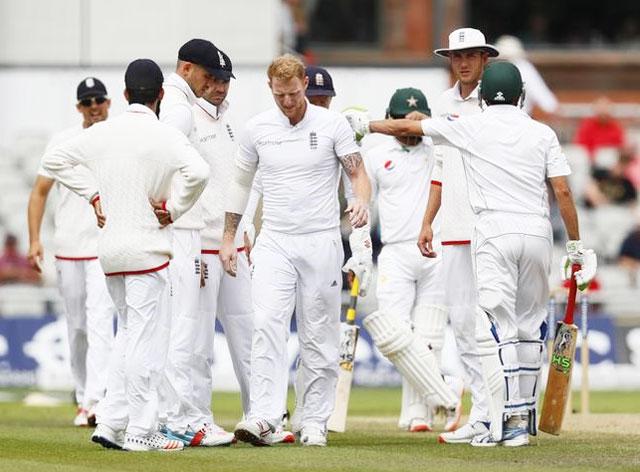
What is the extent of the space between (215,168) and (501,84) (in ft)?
6.52

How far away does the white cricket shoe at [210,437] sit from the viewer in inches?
437

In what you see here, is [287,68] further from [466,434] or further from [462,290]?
[466,434]

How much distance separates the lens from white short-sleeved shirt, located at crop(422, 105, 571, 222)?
1080 centimetres

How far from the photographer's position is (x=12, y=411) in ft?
50.8

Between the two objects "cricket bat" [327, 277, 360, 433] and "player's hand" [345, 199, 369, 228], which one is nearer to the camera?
"player's hand" [345, 199, 369, 228]

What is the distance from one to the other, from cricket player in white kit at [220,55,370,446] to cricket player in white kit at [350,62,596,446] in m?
0.52

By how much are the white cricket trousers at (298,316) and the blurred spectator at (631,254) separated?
12.0 meters

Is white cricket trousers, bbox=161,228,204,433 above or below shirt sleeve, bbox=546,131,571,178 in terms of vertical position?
below

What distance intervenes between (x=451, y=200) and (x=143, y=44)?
11681mm

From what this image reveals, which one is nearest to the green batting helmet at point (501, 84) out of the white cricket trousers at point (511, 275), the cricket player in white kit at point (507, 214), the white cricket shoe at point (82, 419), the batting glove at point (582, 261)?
the cricket player in white kit at point (507, 214)

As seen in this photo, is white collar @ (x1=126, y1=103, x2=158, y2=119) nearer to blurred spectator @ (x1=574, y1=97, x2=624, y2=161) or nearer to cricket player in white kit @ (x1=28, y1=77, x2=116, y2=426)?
cricket player in white kit @ (x1=28, y1=77, x2=116, y2=426)

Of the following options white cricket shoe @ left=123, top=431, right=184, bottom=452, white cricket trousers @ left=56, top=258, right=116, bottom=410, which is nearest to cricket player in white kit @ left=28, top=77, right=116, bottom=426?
white cricket trousers @ left=56, top=258, right=116, bottom=410

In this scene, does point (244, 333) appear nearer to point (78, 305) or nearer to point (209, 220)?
point (209, 220)

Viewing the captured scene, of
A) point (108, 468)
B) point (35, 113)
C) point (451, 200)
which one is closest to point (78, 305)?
point (451, 200)
